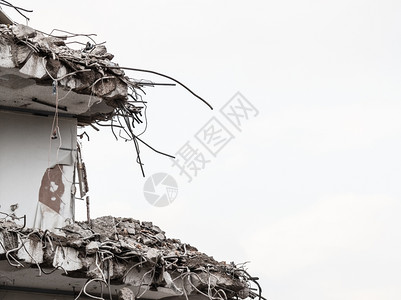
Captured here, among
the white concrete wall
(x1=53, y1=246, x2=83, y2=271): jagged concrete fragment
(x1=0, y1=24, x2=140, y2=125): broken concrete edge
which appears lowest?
(x1=53, y1=246, x2=83, y2=271): jagged concrete fragment

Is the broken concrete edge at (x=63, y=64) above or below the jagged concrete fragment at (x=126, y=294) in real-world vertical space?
above

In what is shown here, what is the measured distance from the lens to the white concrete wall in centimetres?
1462

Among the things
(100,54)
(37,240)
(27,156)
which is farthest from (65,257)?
(100,54)

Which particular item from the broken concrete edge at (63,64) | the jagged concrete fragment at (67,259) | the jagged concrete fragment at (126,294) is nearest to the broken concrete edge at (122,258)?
the jagged concrete fragment at (67,259)

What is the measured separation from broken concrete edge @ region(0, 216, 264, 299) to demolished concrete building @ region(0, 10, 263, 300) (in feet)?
0.05

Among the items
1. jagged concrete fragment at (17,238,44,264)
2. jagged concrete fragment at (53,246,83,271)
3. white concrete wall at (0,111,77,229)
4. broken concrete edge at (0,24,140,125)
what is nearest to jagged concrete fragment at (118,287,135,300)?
jagged concrete fragment at (53,246,83,271)

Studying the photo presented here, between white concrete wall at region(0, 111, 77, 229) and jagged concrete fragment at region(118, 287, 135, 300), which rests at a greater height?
white concrete wall at region(0, 111, 77, 229)

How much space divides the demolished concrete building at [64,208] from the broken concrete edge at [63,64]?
0.05 ft

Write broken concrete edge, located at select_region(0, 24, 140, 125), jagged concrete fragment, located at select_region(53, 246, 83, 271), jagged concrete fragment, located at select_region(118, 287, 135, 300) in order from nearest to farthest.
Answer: jagged concrete fragment, located at select_region(53, 246, 83, 271)
broken concrete edge, located at select_region(0, 24, 140, 125)
jagged concrete fragment, located at select_region(118, 287, 135, 300)

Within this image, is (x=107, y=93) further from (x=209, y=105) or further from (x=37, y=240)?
(x=37, y=240)

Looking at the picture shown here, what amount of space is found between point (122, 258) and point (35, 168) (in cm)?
257

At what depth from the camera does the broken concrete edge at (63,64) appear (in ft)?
44.5

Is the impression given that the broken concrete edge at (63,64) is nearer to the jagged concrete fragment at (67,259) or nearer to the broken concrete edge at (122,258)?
the broken concrete edge at (122,258)

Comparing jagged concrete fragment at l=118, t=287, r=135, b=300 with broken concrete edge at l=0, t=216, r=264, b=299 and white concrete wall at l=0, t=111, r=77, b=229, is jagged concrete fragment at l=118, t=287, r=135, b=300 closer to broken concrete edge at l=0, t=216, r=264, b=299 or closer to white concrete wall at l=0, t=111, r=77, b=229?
broken concrete edge at l=0, t=216, r=264, b=299
